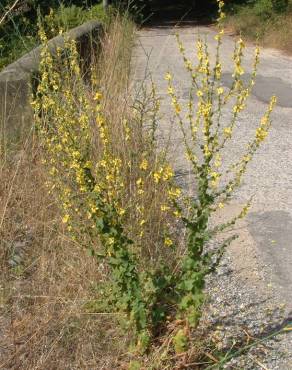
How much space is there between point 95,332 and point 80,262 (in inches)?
19.7

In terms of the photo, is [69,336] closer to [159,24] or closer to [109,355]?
[109,355]

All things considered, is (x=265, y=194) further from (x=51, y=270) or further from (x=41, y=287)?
(x=41, y=287)

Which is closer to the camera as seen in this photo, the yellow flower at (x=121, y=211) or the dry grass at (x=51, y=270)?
the yellow flower at (x=121, y=211)

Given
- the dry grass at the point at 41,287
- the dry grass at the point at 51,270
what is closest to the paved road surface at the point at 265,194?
the dry grass at the point at 51,270

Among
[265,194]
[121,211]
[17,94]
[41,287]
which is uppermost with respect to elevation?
[121,211]

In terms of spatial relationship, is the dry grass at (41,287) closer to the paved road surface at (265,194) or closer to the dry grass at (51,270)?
the dry grass at (51,270)

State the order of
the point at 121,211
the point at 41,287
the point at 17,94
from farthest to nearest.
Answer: the point at 17,94, the point at 41,287, the point at 121,211

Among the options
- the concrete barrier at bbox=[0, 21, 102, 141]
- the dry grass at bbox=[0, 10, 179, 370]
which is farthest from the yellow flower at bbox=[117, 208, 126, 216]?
the concrete barrier at bbox=[0, 21, 102, 141]

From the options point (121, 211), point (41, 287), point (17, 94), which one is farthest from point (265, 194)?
point (121, 211)

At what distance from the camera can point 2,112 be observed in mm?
4727

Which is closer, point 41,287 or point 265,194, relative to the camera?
point 41,287

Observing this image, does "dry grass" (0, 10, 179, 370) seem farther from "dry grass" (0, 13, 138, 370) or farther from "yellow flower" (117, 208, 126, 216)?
"yellow flower" (117, 208, 126, 216)

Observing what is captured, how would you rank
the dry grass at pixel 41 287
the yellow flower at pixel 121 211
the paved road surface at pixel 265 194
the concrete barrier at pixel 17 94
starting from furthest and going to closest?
the concrete barrier at pixel 17 94 → the paved road surface at pixel 265 194 → the dry grass at pixel 41 287 → the yellow flower at pixel 121 211

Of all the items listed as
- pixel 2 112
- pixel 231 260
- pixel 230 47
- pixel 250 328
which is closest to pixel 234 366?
pixel 250 328
